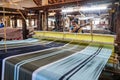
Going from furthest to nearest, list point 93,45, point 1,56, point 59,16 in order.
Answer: point 59,16 → point 93,45 → point 1,56

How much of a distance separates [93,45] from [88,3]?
2.29 ft

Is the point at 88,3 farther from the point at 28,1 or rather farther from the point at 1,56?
the point at 28,1

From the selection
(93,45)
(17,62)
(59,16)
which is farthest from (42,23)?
(17,62)

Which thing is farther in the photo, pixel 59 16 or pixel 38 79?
pixel 59 16

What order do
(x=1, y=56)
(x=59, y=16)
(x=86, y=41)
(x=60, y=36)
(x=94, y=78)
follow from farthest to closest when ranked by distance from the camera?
(x=59, y=16) < (x=60, y=36) < (x=86, y=41) < (x=1, y=56) < (x=94, y=78)

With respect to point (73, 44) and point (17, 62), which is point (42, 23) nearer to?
point (73, 44)

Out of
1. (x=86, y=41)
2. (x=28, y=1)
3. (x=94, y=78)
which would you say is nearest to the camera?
(x=94, y=78)

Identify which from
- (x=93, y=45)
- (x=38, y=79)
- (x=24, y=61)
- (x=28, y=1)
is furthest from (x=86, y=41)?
(x=28, y=1)

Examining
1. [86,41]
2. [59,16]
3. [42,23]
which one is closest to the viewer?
[86,41]

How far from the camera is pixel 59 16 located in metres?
3.54

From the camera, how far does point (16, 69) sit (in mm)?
1160

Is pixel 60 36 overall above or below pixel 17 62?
above

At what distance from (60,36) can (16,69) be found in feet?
4.74

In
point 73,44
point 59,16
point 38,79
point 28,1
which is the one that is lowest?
point 38,79
